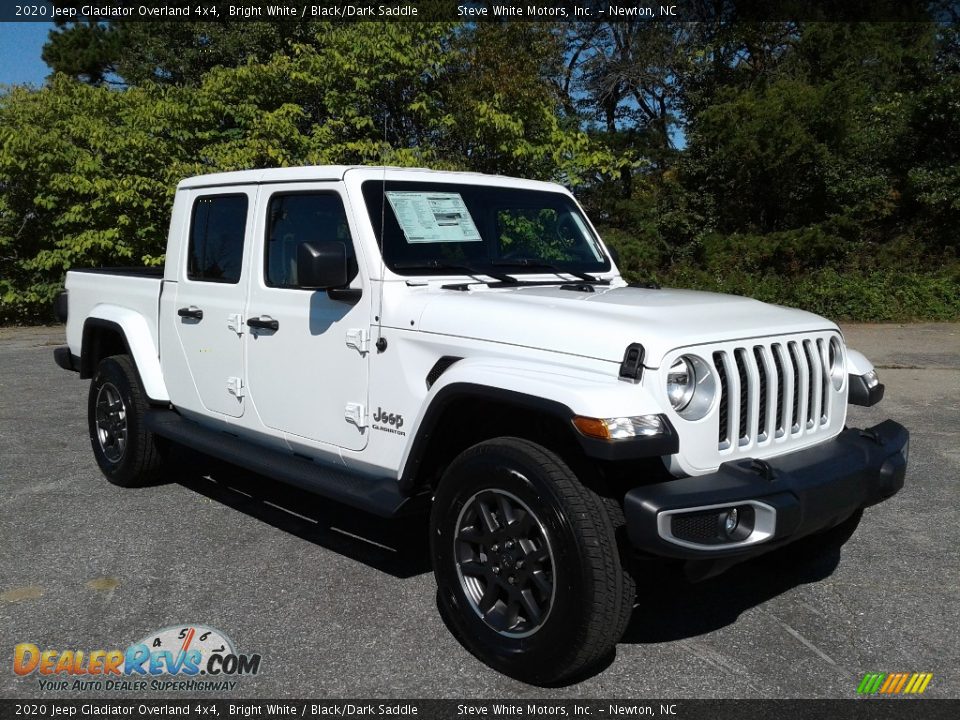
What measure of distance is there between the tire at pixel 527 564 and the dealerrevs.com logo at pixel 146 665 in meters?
0.86

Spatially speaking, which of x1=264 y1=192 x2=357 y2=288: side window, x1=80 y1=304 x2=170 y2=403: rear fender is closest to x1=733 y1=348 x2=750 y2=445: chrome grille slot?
x1=264 y1=192 x2=357 y2=288: side window

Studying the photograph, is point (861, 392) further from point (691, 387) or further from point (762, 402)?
point (691, 387)

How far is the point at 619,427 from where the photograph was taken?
2857 millimetres

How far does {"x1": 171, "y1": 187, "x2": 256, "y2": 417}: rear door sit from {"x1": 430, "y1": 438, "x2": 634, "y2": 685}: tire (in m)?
1.76

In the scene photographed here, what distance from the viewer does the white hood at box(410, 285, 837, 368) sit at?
312cm

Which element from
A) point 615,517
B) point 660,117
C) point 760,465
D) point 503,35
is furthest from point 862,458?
point 660,117

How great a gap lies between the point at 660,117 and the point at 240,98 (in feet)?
44.0

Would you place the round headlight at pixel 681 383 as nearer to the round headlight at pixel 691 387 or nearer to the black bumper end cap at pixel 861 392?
the round headlight at pixel 691 387

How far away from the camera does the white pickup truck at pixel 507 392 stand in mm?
2955

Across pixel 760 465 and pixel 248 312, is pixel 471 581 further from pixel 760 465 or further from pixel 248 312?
pixel 248 312

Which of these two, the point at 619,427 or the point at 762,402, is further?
the point at 762,402

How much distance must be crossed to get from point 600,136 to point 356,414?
67.5ft

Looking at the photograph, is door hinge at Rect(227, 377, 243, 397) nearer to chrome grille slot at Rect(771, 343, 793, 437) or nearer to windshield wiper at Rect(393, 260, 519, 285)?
windshield wiper at Rect(393, 260, 519, 285)

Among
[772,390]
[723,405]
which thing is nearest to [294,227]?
[723,405]
